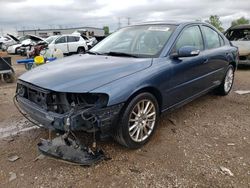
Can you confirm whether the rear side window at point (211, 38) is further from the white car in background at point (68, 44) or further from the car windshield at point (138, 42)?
the white car in background at point (68, 44)

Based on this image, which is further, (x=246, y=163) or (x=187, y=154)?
(x=187, y=154)

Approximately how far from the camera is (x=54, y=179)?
8.79 feet

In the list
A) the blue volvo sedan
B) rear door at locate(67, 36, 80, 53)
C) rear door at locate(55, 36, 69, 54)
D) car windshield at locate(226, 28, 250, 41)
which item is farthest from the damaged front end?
rear door at locate(67, 36, 80, 53)

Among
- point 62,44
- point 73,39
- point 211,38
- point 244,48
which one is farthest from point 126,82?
point 73,39

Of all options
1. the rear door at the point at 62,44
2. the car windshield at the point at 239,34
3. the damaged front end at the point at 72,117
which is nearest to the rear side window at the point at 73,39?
the rear door at the point at 62,44

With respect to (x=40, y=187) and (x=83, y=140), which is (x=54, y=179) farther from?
(x=83, y=140)

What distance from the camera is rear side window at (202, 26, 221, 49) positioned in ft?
14.8

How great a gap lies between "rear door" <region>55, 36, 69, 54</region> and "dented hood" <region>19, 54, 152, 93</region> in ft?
41.3

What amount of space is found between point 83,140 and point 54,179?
0.85 m

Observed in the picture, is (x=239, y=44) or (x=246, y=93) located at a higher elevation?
(x=239, y=44)

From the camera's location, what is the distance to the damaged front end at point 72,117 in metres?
2.60

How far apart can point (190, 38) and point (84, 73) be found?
2032mm

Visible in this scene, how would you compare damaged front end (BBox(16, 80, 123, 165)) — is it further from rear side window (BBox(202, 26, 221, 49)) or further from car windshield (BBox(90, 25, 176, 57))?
rear side window (BBox(202, 26, 221, 49))

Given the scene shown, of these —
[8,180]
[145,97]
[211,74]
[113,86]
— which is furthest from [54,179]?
[211,74]
